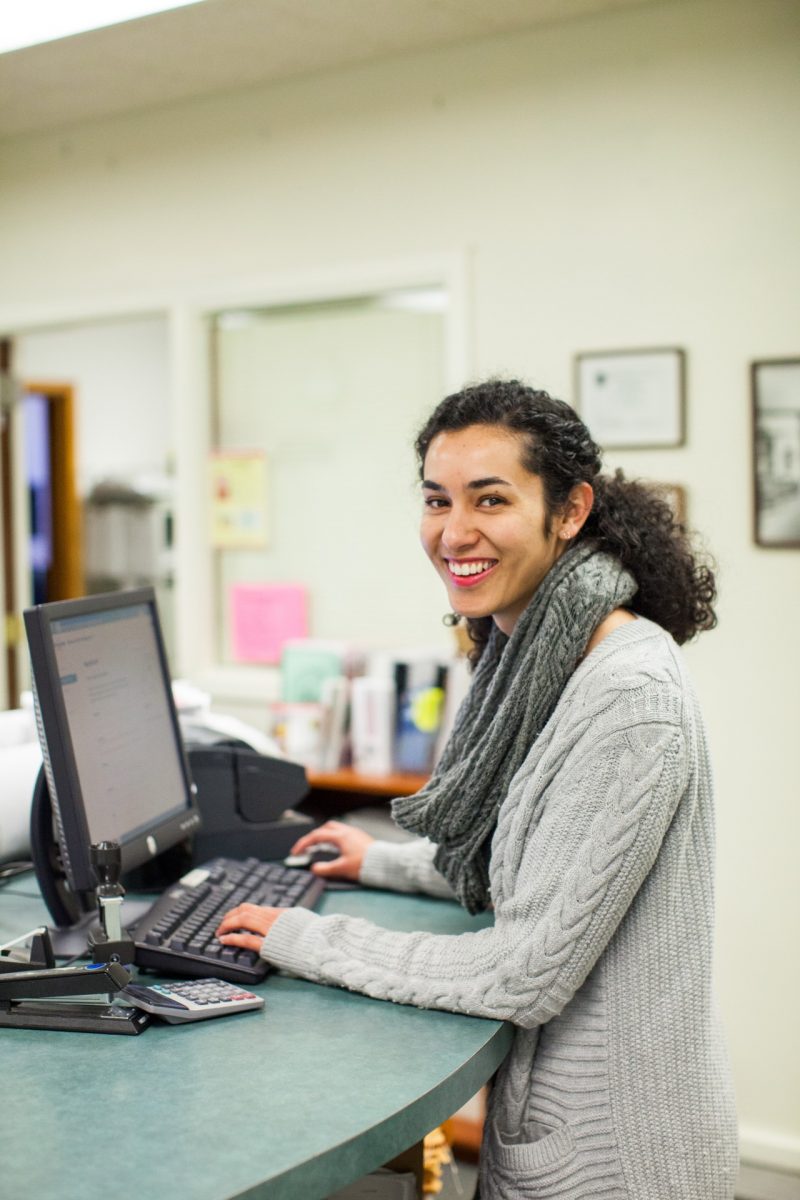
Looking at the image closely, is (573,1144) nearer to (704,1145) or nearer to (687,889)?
(704,1145)

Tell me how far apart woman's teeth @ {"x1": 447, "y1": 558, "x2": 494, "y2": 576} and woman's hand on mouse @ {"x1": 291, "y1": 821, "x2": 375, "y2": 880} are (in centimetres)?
51

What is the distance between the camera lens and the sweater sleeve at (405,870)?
1643 mm

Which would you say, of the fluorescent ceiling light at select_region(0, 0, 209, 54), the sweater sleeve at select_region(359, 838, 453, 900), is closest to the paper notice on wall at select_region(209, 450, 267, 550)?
the fluorescent ceiling light at select_region(0, 0, 209, 54)

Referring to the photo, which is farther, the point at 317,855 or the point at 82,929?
the point at 317,855

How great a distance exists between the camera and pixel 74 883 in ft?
4.33

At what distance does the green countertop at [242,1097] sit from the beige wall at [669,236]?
169cm

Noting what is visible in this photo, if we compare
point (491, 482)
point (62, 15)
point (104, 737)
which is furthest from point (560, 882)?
point (62, 15)

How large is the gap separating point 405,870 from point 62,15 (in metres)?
2.30

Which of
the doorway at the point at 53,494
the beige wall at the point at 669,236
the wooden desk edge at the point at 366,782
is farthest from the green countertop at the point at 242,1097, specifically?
the doorway at the point at 53,494

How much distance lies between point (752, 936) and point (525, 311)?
5.52ft

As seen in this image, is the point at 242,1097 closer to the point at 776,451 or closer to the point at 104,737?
the point at 104,737

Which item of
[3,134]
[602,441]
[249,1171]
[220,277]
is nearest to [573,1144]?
[249,1171]

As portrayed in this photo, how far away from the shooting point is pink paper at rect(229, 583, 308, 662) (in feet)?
11.4

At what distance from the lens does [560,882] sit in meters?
1.19
